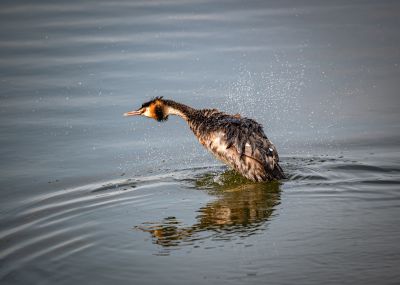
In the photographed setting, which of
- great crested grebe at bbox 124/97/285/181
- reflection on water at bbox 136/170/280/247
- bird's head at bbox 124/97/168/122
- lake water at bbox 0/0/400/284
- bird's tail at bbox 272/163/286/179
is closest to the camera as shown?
lake water at bbox 0/0/400/284

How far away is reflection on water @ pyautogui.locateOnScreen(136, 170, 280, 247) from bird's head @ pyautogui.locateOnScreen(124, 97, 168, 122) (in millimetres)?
1463

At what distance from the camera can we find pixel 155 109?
9.64 m

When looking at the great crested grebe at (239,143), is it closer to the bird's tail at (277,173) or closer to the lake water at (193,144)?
the bird's tail at (277,173)

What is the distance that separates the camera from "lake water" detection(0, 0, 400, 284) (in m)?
6.02

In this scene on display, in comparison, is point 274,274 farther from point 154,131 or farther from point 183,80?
point 183,80

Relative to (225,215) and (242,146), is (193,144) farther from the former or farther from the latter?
(225,215)

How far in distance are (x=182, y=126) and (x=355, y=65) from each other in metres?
3.15

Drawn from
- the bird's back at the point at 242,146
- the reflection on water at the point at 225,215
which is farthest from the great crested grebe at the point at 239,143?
the reflection on water at the point at 225,215

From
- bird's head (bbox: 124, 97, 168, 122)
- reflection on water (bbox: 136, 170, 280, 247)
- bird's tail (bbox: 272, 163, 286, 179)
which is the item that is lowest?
reflection on water (bbox: 136, 170, 280, 247)

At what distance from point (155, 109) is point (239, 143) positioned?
5.23ft

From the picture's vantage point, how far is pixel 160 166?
9.01 metres

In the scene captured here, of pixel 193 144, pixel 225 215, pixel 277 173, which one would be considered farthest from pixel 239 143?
pixel 225 215

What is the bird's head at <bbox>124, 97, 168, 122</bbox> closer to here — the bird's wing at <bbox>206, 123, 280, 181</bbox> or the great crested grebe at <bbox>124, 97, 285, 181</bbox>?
the great crested grebe at <bbox>124, 97, 285, 181</bbox>

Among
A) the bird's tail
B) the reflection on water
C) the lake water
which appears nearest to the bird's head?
the lake water
